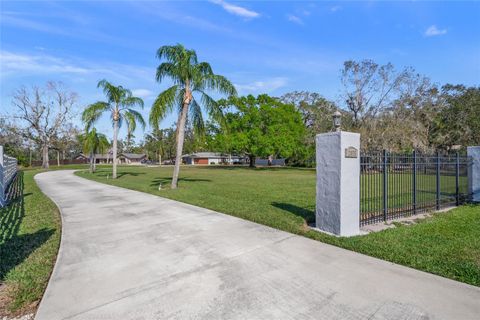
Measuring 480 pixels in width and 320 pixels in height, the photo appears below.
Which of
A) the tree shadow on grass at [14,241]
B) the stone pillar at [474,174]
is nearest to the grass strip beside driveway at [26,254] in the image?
the tree shadow on grass at [14,241]

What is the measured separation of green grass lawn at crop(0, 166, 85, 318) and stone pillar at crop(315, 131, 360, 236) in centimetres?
489

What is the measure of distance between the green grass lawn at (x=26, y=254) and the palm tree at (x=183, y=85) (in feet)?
22.6

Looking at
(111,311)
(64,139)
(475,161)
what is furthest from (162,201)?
(64,139)

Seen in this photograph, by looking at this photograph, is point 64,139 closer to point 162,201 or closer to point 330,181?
point 162,201

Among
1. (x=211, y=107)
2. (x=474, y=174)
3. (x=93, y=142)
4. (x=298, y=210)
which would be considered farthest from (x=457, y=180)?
(x=93, y=142)

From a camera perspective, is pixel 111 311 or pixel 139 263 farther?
pixel 139 263

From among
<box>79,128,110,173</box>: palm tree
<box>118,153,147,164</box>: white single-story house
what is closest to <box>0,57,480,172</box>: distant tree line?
<box>79,128,110,173</box>: palm tree

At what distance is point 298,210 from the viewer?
26.7ft

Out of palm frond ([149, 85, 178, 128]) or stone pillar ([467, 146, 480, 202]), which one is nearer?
stone pillar ([467, 146, 480, 202])

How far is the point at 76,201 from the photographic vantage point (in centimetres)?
995

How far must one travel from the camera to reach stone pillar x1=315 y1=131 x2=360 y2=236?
5.48 meters

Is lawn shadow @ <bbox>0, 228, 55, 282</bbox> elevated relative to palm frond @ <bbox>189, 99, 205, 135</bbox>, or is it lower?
lower

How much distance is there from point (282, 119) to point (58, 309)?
34204 mm

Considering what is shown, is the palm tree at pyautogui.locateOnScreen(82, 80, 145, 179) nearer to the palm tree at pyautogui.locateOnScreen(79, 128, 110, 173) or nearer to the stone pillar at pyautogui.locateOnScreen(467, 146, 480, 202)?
the palm tree at pyautogui.locateOnScreen(79, 128, 110, 173)
